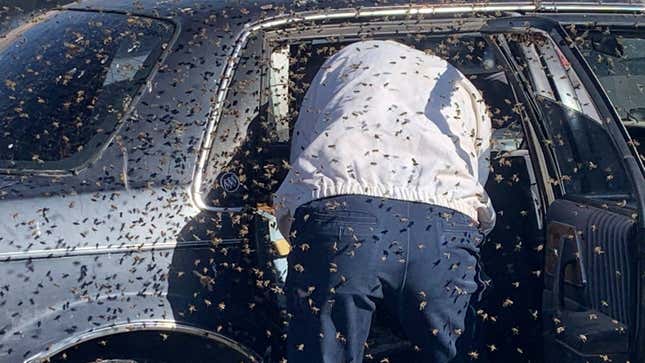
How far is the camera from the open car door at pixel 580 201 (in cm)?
295

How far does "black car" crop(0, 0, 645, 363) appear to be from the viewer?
298cm

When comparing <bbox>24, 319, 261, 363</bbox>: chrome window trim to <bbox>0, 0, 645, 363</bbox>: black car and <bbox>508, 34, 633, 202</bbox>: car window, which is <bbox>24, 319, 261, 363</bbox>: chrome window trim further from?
<bbox>508, 34, 633, 202</bbox>: car window

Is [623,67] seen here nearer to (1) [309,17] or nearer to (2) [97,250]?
(1) [309,17]

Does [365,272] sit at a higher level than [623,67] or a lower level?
lower

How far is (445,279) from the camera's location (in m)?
2.90

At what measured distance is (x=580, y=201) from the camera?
3.23 m

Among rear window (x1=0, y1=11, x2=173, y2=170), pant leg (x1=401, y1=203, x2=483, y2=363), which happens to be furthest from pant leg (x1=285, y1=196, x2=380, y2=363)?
rear window (x1=0, y1=11, x2=173, y2=170)

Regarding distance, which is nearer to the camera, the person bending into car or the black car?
the person bending into car

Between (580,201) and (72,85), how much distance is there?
77.1 inches

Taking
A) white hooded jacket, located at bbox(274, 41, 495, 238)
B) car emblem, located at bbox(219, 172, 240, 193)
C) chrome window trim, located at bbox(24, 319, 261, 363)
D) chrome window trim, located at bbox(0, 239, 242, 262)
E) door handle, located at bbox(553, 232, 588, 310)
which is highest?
white hooded jacket, located at bbox(274, 41, 495, 238)

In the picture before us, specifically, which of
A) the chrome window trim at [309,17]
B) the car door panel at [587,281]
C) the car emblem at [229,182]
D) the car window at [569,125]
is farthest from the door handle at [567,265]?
the car emblem at [229,182]

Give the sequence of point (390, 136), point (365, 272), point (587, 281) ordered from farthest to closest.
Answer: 1. point (587, 281)
2. point (390, 136)
3. point (365, 272)

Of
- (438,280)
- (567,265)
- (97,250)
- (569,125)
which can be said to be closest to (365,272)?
(438,280)

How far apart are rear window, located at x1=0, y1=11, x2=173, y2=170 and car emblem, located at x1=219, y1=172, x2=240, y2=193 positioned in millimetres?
433
